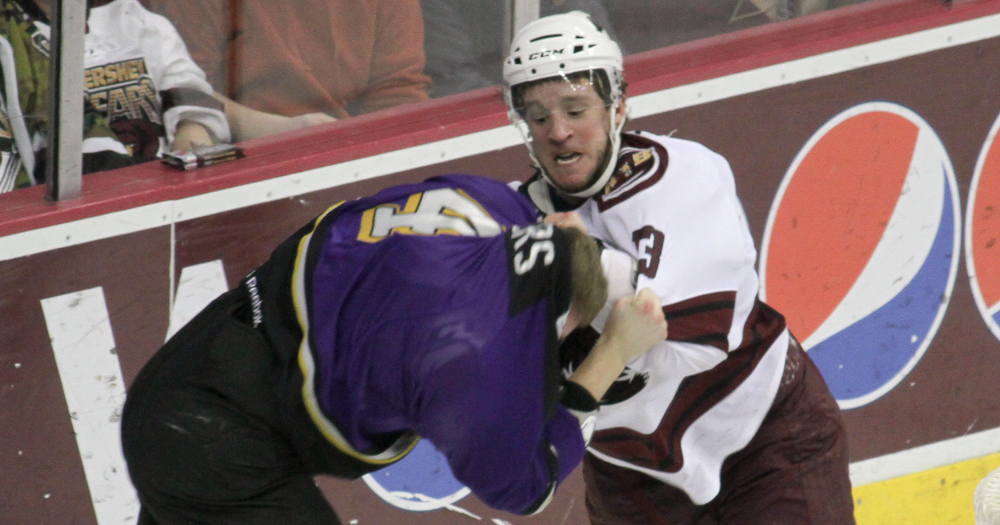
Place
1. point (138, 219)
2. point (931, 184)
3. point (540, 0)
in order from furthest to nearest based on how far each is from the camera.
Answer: point (931, 184)
point (540, 0)
point (138, 219)

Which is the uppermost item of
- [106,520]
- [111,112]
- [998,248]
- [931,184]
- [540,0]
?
[540,0]

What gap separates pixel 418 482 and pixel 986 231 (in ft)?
5.56

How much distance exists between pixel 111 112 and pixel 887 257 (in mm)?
1985

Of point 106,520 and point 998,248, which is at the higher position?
point 998,248

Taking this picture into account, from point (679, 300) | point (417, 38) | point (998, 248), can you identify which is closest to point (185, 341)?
point (679, 300)

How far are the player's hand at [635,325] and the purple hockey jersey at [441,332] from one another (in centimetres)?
19

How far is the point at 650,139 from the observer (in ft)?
7.39

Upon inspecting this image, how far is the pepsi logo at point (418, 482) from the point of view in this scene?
9.20 ft

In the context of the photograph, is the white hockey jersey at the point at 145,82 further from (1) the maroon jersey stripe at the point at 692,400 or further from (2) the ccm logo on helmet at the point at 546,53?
(1) the maroon jersey stripe at the point at 692,400

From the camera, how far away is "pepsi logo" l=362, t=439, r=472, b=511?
280cm

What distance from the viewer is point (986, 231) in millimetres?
3234

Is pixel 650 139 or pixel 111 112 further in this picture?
pixel 111 112

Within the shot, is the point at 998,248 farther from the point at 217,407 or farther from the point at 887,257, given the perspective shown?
the point at 217,407

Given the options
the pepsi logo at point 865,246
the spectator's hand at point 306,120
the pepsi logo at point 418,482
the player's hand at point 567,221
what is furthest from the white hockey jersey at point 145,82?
the pepsi logo at point 865,246
